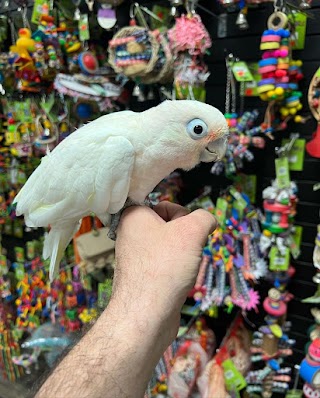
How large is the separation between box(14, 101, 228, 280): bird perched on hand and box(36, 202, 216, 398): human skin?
10 cm

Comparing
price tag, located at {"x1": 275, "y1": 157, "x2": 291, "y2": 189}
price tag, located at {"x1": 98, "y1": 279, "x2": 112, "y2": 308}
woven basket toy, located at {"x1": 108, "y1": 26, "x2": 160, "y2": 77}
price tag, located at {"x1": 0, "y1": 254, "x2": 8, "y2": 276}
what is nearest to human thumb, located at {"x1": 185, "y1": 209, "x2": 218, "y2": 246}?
price tag, located at {"x1": 275, "y1": 157, "x2": 291, "y2": 189}

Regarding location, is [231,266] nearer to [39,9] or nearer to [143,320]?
[143,320]

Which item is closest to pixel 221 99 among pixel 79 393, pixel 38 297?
pixel 79 393

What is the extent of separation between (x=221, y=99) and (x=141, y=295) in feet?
3.00

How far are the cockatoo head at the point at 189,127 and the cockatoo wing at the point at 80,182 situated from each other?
0.08m

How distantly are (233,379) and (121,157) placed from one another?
91 cm

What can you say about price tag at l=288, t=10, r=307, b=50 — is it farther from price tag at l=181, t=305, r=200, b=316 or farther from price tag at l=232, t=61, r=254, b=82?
price tag at l=181, t=305, r=200, b=316

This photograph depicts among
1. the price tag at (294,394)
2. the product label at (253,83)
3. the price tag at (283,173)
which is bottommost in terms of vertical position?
the price tag at (294,394)

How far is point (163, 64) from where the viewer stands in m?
1.23

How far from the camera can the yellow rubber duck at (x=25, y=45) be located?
4.79ft

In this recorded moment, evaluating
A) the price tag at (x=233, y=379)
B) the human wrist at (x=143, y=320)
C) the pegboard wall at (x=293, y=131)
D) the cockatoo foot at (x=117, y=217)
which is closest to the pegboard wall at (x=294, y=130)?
the pegboard wall at (x=293, y=131)

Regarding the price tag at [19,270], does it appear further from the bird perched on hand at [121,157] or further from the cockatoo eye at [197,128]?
the cockatoo eye at [197,128]

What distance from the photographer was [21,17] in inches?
66.2

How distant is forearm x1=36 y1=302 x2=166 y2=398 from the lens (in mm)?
549
